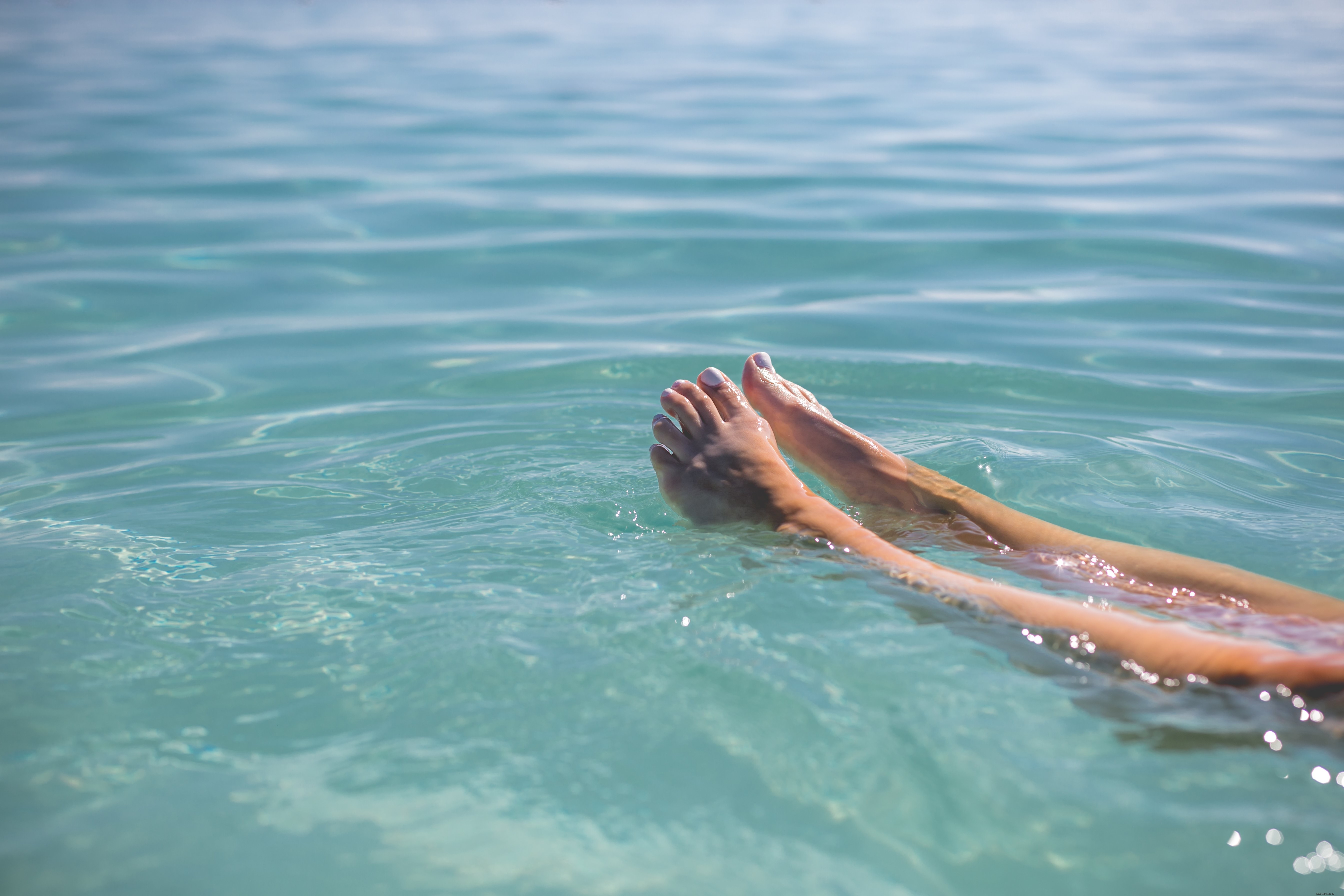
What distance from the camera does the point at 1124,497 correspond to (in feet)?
8.97

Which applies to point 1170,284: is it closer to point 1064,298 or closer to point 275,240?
point 1064,298

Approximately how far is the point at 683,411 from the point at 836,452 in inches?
16.8

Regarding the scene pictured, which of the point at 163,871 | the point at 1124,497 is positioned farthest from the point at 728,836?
the point at 1124,497

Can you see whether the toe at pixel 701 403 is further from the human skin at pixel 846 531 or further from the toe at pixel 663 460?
the toe at pixel 663 460

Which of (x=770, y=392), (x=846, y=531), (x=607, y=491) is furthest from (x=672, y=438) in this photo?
(x=846, y=531)

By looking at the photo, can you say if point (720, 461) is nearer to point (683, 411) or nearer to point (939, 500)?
point (683, 411)

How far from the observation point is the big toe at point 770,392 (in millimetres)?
2984

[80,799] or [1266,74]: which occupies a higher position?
[1266,74]

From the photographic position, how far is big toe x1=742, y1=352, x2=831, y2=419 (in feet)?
9.79

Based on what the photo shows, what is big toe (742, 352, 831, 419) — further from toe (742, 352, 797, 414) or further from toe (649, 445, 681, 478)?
toe (649, 445, 681, 478)

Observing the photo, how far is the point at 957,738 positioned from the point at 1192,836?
1.15 feet

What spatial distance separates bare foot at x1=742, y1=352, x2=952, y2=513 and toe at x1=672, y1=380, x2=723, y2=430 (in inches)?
7.2

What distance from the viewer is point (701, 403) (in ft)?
9.55

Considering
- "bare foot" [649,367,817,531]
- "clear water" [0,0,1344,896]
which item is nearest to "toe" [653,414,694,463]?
"bare foot" [649,367,817,531]
